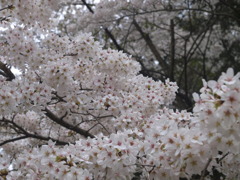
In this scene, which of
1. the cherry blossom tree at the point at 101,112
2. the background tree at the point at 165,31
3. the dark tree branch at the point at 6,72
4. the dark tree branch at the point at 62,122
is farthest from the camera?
the background tree at the point at 165,31

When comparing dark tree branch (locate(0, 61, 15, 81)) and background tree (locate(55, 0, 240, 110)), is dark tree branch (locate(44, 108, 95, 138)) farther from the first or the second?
background tree (locate(55, 0, 240, 110))

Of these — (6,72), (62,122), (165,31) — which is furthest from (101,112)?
(165,31)

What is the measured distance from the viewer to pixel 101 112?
4.54 m

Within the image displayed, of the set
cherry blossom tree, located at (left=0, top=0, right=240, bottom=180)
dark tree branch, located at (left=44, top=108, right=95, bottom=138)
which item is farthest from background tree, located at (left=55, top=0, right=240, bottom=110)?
dark tree branch, located at (left=44, top=108, right=95, bottom=138)

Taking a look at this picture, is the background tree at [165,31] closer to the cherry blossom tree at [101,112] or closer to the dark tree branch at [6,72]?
the cherry blossom tree at [101,112]

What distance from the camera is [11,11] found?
5004mm

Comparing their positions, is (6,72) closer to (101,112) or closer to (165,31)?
(101,112)

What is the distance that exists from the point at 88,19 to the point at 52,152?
5680 mm

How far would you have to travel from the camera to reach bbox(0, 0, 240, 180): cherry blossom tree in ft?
7.36

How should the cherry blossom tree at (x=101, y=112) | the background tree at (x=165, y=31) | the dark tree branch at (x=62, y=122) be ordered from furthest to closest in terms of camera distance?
the background tree at (x=165, y=31)
the dark tree branch at (x=62, y=122)
the cherry blossom tree at (x=101, y=112)

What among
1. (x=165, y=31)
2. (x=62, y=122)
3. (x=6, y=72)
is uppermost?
(x=165, y=31)

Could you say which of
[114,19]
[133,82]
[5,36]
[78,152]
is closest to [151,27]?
[114,19]

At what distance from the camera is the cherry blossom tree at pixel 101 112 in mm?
2242

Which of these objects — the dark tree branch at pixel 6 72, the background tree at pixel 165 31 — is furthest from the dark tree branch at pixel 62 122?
the background tree at pixel 165 31
